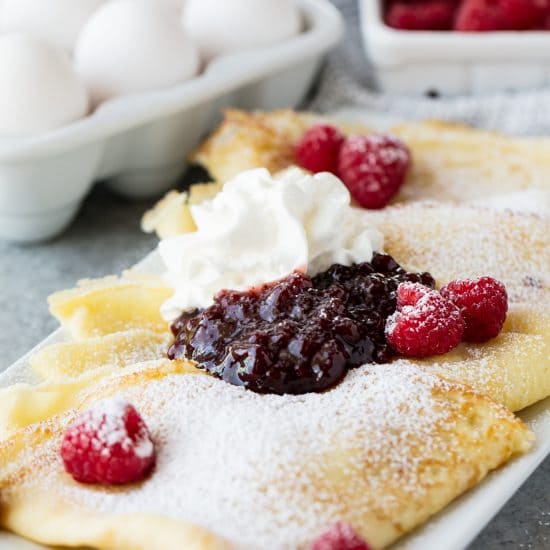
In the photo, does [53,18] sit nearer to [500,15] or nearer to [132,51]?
[132,51]

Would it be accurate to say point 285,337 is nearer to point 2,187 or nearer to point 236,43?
point 2,187

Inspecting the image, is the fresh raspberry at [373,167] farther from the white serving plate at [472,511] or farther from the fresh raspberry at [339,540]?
the fresh raspberry at [339,540]

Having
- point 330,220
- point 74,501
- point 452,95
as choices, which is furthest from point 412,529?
point 452,95

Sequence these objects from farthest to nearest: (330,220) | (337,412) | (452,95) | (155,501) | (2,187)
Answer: (452,95) < (2,187) < (330,220) < (337,412) < (155,501)

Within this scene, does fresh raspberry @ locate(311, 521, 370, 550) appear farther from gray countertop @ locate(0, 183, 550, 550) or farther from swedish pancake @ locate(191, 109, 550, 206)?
swedish pancake @ locate(191, 109, 550, 206)

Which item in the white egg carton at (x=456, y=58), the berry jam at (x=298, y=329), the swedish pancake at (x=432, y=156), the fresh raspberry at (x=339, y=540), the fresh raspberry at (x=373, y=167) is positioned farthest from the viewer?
the white egg carton at (x=456, y=58)

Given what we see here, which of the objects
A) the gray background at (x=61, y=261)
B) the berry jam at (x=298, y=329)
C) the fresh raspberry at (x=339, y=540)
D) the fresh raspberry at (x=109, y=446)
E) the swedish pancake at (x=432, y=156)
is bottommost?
the gray background at (x=61, y=261)

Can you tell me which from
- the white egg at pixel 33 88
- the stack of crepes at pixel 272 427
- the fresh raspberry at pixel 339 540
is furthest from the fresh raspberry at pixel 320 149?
the fresh raspberry at pixel 339 540
